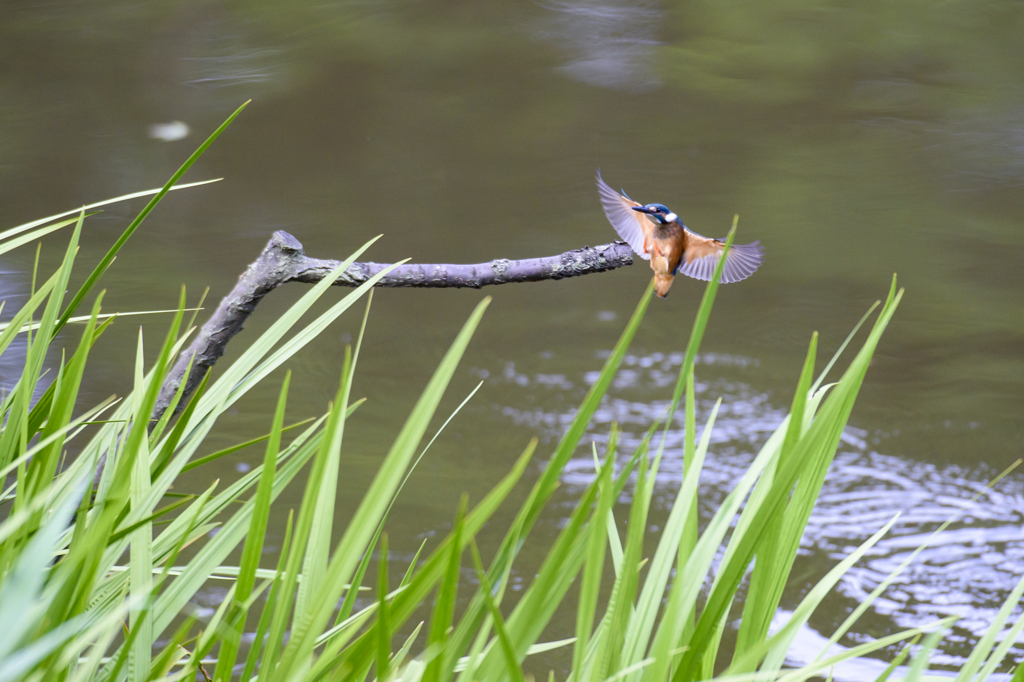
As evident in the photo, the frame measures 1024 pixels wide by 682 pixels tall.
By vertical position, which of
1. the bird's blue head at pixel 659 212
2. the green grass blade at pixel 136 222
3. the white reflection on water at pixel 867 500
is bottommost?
the white reflection on water at pixel 867 500

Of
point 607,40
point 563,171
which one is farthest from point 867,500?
point 607,40

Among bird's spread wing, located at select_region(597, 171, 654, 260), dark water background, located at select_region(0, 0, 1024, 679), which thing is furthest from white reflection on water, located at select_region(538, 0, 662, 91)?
bird's spread wing, located at select_region(597, 171, 654, 260)

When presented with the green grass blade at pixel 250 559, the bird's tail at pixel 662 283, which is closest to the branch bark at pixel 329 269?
the bird's tail at pixel 662 283

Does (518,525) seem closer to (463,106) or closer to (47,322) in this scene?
(47,322)

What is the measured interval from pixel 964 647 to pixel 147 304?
115 centimetres

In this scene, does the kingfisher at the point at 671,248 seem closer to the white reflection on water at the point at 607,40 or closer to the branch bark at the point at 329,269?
the branch bark at the point at 329,269

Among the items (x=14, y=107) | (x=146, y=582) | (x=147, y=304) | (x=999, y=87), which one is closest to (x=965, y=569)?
(x=999, y=87)

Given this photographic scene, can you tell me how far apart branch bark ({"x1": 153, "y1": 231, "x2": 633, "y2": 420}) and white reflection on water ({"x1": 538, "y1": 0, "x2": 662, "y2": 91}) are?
0.98 metres

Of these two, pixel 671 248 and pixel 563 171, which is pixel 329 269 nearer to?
pixel 671 248

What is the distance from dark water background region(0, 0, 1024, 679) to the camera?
3.53ft

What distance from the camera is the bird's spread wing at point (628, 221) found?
350mm

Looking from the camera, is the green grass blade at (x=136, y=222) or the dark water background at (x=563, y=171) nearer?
the green grass blade at (x=136, y=222)

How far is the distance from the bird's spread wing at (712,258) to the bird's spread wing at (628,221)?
0.07ft

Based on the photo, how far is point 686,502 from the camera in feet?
0.67
